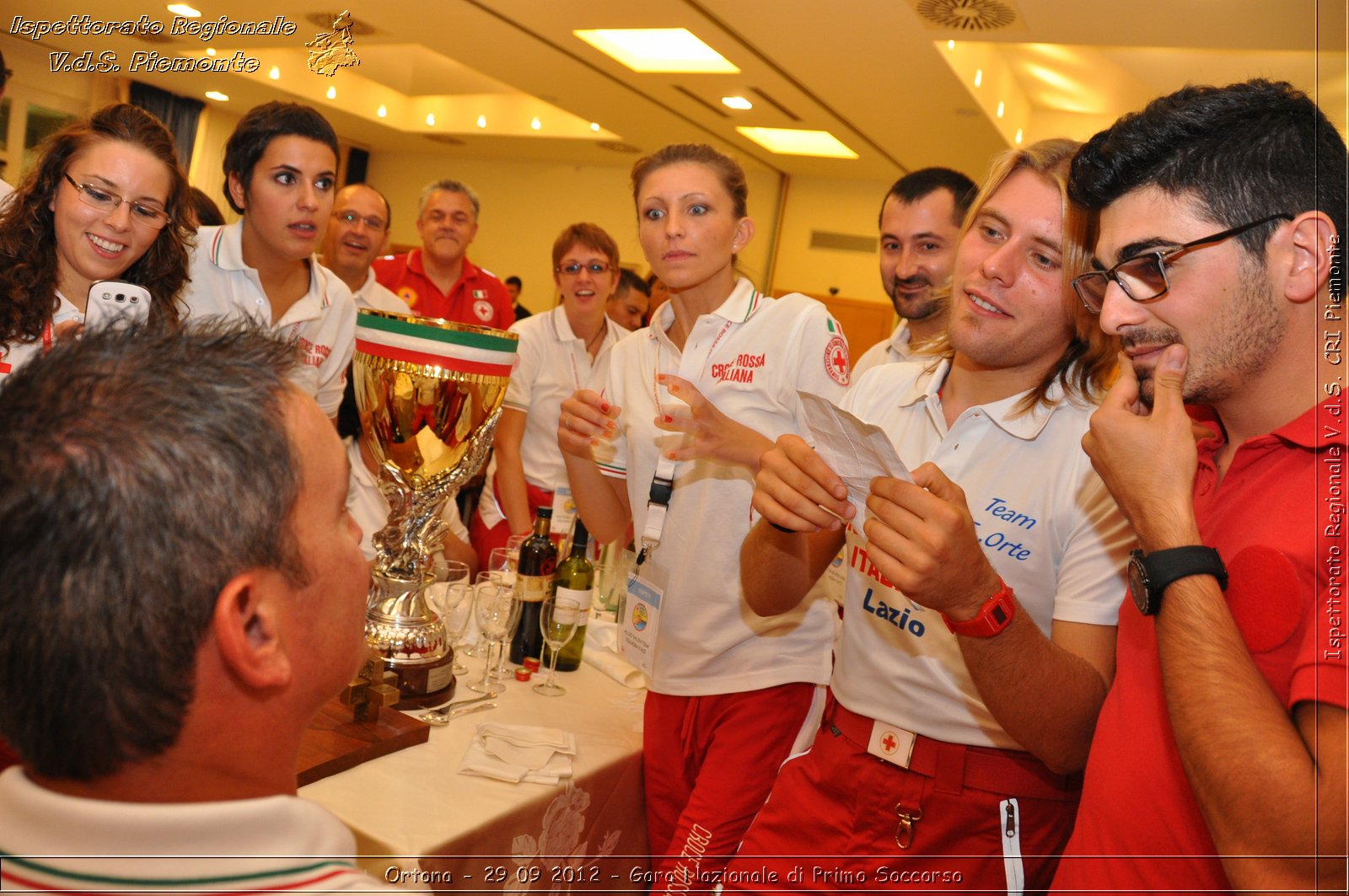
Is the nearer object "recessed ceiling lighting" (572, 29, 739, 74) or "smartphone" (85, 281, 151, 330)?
"smartphone" (85, 281, 151, 330)

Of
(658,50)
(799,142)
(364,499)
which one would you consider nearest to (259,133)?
(364,499)

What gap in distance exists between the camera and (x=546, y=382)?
4574 mm

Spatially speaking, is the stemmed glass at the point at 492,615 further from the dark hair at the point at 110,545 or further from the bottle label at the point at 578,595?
the dark hair at the point at 110,545

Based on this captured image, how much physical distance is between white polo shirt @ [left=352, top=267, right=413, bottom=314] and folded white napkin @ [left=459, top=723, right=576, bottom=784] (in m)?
3.15

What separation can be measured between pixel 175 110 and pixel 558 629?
13.0 metres

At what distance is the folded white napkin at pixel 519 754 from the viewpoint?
5.67 ft

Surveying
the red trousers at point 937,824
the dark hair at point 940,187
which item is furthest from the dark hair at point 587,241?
the red trousers at point 937,824

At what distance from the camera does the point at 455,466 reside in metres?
2.09

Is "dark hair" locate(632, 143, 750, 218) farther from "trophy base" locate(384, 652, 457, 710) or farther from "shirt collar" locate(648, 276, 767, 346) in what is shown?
"trophy base" locate(384, 652, 457, 710)

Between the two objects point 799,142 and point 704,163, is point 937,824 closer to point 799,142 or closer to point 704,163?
point 704,163

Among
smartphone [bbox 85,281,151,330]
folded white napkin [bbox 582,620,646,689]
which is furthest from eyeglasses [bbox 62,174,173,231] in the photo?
folded white napkin [bbox 582,620,646,689]

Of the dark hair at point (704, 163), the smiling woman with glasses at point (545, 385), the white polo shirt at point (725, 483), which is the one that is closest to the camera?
the white polo shirt at point (725, 483)

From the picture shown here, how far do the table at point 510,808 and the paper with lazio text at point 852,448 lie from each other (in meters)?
0.82

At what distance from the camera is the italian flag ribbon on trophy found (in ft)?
6.44
